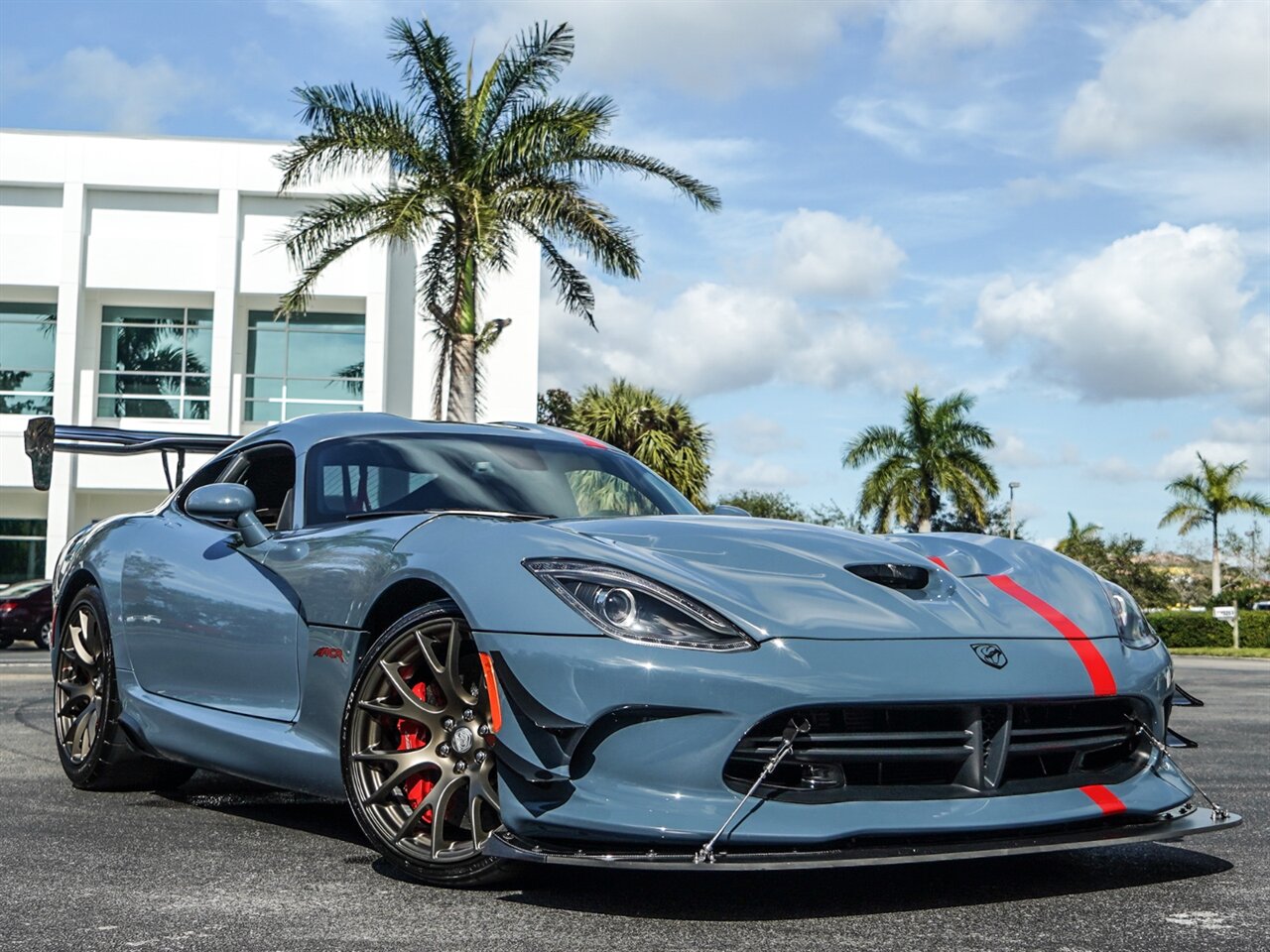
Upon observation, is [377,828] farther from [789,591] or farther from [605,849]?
[789,591]

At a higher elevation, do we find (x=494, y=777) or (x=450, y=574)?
(x=450, y=574)

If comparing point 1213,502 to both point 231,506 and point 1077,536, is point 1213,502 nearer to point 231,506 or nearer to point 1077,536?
point 1077,536

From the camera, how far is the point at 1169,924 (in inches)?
136

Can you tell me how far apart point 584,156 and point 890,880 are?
694 inches

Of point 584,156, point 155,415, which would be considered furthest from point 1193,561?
point 584,156

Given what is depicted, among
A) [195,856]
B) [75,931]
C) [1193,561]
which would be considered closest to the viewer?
[75,931]

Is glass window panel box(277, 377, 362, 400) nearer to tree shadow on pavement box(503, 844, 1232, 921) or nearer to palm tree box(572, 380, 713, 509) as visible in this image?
palm tree box(572, 380, 713, 509)

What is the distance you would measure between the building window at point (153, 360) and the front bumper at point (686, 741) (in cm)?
3147

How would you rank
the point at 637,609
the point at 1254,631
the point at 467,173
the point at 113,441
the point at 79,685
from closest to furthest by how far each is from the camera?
1. the point at 637,609
2. the point at 79,685
3. the point at 113,441
4. the point at 467,173
5. the point at 1254,631

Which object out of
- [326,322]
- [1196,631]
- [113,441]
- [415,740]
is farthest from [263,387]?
[415,740]

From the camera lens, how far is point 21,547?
1314 inches

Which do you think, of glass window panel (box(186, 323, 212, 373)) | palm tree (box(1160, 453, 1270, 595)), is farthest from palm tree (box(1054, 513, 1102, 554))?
glass window panel (box(186, 323, 212, 373))

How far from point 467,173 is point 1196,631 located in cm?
2876

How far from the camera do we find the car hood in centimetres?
367
